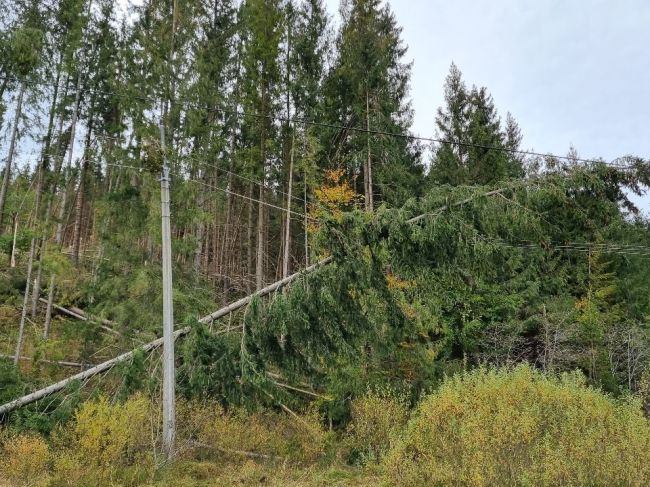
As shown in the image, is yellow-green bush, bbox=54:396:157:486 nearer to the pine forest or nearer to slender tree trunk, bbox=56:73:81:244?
the pine forest

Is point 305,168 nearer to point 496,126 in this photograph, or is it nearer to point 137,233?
point 137,233

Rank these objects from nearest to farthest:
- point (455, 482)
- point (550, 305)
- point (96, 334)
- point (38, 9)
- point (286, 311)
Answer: point (455, 482)
point (286, 311)
point (96, 334)
point (38, 9)
point (550, 305)

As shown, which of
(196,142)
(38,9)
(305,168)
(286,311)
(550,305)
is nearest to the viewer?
(286,311)

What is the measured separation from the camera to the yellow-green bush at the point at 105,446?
625cm

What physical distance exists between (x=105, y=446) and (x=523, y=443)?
5.72 metres

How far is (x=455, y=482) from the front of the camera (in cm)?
518

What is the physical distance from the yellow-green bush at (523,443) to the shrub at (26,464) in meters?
4.75

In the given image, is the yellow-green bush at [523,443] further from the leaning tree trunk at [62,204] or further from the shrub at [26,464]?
the leaning tree trunk at [62,204]

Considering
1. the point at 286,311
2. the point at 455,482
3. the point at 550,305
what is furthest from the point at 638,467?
the point at 550,305

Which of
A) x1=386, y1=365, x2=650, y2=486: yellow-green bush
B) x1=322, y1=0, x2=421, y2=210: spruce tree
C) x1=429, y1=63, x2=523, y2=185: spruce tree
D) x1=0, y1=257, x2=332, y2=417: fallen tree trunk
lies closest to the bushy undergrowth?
x1=386, y1=365, x2=650, y2=486: yellow-green bush

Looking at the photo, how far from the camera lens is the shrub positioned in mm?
6020

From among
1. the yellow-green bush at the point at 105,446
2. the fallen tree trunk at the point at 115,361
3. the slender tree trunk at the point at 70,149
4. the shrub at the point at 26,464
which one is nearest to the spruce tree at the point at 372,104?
the fallen tree trunk at the point at 115,361

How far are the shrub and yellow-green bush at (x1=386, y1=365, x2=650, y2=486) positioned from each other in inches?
187

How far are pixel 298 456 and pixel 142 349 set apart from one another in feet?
11.8
